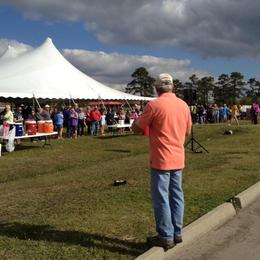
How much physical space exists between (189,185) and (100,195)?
6.79 ft

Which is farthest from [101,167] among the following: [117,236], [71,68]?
[71,68]

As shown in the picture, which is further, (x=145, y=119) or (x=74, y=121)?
(x=74, y=121)

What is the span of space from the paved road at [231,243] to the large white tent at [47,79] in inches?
863

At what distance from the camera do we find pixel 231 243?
692 cm

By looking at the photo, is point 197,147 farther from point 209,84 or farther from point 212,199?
point 209,84

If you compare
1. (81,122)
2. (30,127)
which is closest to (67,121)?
(81,122)

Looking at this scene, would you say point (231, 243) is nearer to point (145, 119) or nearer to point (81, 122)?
point (145, 119)

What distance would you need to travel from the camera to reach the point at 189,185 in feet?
35.6

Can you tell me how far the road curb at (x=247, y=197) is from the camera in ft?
30.0

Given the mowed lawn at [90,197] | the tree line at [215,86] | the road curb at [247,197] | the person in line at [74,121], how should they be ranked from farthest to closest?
the tree line at [215,86] → the person in line at [74,121] → the road curb at [247,197] → the mowed lawn at [90,197]

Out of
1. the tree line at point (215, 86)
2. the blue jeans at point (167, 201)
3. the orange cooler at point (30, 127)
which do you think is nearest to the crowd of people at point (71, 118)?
the orange cooler at point (30, 127)

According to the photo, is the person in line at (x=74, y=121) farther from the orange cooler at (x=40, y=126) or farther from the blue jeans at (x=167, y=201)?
the blue jeans at (x=167, y=201)

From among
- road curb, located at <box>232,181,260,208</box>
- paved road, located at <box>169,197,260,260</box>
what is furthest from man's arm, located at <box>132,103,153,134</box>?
road curb, located at <box>232,181,260,208</box>

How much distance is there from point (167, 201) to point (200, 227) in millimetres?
1451
